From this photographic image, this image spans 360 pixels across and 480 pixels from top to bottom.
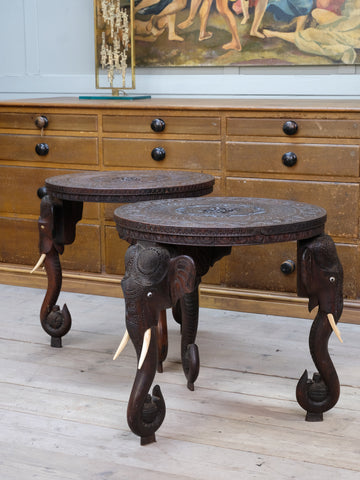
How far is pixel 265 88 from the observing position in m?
4.62

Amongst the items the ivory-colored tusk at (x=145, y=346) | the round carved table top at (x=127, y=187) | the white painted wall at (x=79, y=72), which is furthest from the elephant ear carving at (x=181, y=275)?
the white painted wall at (x=79, y=72)

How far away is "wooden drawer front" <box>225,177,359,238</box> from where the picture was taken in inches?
147

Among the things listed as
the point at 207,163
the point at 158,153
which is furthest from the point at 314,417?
the point at 158,153

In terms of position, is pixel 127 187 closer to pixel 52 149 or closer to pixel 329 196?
pixel 329 196

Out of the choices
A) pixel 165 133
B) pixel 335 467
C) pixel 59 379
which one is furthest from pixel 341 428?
pixel 165 133

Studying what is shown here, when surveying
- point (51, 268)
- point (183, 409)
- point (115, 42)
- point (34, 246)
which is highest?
point (115, 42)

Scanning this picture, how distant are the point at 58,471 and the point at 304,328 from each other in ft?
5.87

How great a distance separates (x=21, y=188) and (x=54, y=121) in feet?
1.55

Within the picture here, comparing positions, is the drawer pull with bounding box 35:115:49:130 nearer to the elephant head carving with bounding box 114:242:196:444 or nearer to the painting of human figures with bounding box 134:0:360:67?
the painting of human figures with bounding box 134:0:360:67

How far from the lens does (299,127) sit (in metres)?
3.77

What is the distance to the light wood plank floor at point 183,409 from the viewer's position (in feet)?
7.77

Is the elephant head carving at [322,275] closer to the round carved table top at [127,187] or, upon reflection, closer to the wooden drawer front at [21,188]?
the round carved table top at [127,187]

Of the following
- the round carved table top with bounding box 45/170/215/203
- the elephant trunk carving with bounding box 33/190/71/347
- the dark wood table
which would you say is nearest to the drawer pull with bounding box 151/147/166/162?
the dark wood table

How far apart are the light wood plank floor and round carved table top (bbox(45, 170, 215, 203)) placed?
76 cm
